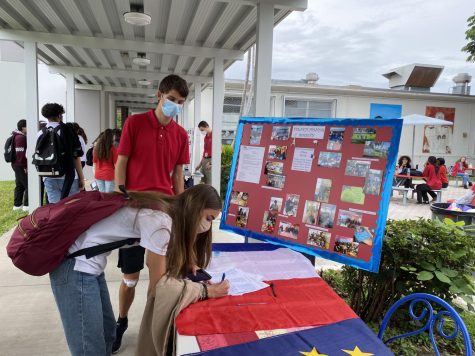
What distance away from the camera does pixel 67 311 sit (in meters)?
1.66

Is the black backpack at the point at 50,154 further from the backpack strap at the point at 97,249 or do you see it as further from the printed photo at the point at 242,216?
the backpack strap at the point at 97,249

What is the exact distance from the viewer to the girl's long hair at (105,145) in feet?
16.6

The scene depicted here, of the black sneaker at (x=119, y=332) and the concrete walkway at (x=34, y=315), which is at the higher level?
the black sneaker at (x=119, y=332)

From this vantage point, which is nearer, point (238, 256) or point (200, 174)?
point (238, 256)

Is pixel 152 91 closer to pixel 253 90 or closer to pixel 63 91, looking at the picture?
pixel 63 91

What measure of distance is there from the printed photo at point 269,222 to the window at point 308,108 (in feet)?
51.7

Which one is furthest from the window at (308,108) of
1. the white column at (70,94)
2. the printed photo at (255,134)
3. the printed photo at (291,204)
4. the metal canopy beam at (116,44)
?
the printed photo at (291,204)

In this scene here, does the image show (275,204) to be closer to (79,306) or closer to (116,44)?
(79,306)

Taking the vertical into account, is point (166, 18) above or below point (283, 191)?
above

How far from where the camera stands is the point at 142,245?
1575 millimetres

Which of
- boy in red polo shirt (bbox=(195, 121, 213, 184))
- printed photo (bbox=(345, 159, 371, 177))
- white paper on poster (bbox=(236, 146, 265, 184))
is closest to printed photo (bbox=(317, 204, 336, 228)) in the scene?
printed photo (bbox=(345, 159, 371, 177))

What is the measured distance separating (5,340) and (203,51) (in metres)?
5.10

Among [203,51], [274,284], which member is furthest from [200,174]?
[274,284]

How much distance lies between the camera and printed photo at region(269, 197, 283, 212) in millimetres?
2500
